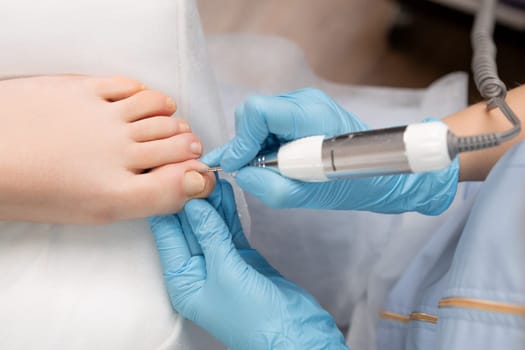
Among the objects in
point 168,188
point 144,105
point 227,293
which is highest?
point 144,105

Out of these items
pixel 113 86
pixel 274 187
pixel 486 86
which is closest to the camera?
pixel 274 187

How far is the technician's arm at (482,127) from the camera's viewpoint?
833 millimetres

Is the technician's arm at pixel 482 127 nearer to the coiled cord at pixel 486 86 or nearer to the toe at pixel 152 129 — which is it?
the coiled cord at pixel 486 86

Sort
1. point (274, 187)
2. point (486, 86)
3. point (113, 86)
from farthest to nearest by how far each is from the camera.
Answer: point (486, 86) → point (113, 86) → point (274, 187)

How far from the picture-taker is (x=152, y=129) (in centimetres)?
75

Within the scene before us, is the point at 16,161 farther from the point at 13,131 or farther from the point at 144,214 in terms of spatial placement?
the point at 144,214

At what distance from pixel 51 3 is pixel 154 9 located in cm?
14

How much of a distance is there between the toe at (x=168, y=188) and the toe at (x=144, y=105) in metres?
0.09

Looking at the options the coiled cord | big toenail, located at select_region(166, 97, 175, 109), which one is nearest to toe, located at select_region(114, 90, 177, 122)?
big toenail, located at select_region(166, 97, 175, 109)

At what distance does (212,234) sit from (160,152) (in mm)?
129

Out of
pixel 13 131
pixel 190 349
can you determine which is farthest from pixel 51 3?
pixel 190 349

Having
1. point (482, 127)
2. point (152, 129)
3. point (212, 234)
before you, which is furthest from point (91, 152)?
point (482, 127)

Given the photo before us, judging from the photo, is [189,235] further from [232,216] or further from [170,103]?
[170,103]

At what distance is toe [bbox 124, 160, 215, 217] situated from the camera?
2.27ft
